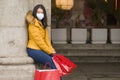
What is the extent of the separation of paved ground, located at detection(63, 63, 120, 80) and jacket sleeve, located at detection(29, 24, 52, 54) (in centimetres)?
375

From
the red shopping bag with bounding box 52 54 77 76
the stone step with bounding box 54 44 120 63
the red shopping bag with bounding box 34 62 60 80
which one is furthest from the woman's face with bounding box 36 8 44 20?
the stone step with bounding box 54 44 120 63

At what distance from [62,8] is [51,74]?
9.16 m

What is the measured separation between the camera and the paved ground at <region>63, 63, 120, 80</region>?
14.0 m

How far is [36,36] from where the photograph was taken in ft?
32.8

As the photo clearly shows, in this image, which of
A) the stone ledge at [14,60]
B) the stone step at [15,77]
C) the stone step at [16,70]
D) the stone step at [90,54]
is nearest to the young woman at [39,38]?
the stone ledge at [14,60]

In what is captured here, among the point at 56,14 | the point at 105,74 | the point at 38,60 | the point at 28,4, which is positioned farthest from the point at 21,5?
the point at 56,14

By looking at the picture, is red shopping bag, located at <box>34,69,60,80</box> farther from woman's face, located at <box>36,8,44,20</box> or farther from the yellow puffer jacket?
woman's face, located at <box>36,8,44,20</box>

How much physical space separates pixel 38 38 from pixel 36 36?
0.21 feet

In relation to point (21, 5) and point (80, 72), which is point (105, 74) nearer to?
point (80, 72)

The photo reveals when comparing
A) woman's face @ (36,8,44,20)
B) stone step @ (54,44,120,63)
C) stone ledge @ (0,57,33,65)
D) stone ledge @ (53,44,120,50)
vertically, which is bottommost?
stone step @ (54,44,120,63)

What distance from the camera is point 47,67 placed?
10281 millimetres

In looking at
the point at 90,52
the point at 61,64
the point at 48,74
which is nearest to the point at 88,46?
the point at 90,52

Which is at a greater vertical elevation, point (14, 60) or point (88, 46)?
point (14, 60)

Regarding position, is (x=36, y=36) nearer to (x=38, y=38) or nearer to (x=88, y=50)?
(x=38, y=38)
